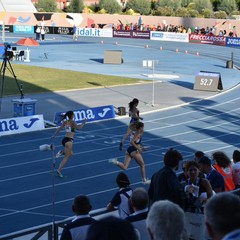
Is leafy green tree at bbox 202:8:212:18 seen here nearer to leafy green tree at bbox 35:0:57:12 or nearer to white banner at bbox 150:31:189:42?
white banner at bbox 150:31:189:42

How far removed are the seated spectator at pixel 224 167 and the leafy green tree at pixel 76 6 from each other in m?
85.2

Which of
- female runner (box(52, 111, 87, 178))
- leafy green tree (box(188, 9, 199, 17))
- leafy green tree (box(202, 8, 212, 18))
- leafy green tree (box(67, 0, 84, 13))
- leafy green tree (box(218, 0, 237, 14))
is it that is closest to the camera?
female runner (box(52, 111, 87, 178))

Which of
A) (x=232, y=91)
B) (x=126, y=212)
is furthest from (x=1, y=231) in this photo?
(x=232, y=91)

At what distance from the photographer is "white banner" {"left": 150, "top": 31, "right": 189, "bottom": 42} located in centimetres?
7081

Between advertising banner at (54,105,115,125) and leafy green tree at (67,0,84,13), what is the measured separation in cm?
7027

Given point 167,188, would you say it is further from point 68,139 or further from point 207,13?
point 207,13

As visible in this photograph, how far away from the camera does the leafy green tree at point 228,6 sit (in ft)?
321

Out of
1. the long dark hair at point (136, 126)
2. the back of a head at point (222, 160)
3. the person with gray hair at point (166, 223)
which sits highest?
the person with gray hair at point (166, 223)

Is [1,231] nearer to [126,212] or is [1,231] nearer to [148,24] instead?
[126,212]

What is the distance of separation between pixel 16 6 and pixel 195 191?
270 feet

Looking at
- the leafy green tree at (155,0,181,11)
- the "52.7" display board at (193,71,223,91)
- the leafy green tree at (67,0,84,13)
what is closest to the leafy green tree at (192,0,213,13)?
the leafy green tree at (155,0,181,11)

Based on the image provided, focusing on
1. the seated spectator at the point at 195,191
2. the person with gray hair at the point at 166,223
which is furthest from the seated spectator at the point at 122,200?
the person with gray hair at the point at 166,223

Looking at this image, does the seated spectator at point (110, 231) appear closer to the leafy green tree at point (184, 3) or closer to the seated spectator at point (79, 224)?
the seated spectator at point (79, 224)

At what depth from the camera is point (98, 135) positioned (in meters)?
23.0
